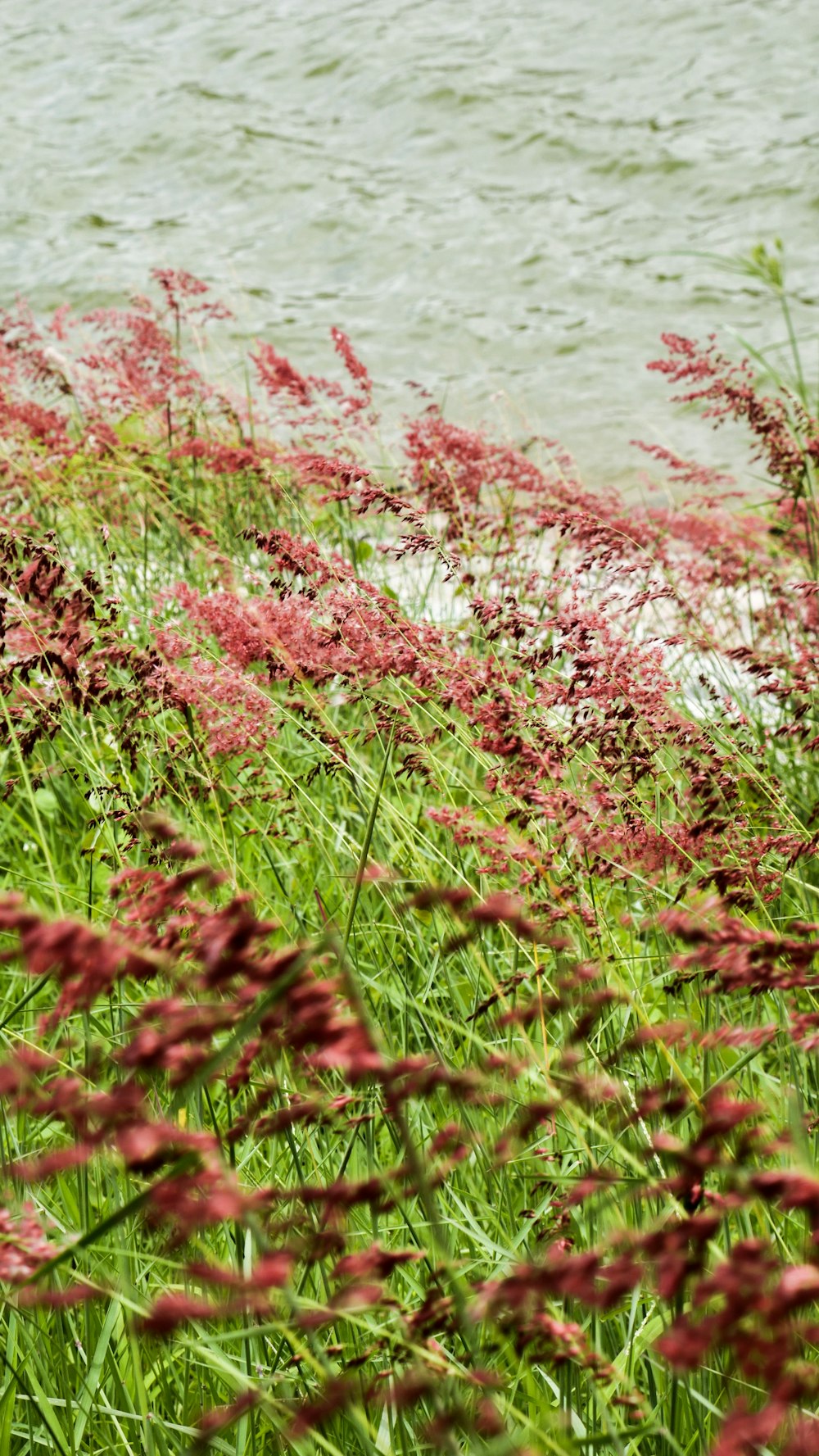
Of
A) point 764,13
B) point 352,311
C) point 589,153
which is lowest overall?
point 352,311

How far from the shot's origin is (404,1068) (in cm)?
62

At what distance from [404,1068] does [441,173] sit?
1401 centimetres

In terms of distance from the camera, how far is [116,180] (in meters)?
13.5

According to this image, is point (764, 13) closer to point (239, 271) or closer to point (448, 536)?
point (239, 271)

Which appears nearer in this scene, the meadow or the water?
the meadow

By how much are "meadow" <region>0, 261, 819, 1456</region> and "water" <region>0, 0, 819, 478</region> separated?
7.72 metres

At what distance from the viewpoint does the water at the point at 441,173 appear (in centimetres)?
1098

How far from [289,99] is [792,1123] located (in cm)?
1554

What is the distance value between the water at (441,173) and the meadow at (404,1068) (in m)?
7.72

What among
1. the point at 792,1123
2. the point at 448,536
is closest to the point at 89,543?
the point at 448,536

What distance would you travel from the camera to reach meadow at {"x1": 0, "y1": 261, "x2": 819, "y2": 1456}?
0.56m

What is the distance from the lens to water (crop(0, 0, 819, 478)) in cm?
1098

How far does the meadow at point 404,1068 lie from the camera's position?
1.83ft

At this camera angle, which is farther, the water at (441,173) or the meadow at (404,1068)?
the water at (441,173)
